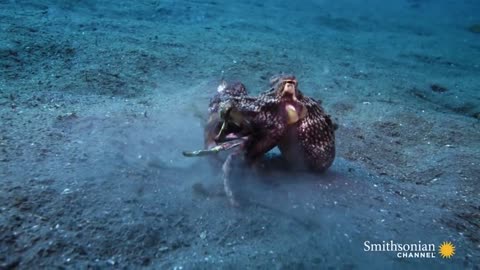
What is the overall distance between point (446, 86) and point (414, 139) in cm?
383

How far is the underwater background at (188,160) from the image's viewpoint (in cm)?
205

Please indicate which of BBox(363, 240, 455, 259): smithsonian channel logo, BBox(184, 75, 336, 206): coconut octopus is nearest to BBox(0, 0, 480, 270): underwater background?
BBox(363, 240, 455, 259): smithsonian channel logo

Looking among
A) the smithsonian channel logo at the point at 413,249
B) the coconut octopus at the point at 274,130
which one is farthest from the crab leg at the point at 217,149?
the smithsonian channel logo at the point at 413,249

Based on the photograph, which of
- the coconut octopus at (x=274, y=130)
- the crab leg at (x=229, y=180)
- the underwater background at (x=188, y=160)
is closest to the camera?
the underwater background at (x=188, y=160)

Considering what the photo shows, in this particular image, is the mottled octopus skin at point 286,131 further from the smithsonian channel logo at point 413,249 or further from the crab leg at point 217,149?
the smithsonian channel logo at point 413,249

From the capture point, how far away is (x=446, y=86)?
7711 mm

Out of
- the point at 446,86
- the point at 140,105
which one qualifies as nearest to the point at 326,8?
the point at 446,86

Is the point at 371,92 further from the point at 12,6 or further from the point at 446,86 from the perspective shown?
the point at 12,6

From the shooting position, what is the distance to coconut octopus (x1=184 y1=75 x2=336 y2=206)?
2562 mm

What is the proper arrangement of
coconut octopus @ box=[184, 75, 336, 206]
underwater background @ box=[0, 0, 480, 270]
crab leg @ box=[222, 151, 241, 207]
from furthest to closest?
coconut octopus @ box=[184, 75, 336, 206] → crab leg @ box=[222, 151, 241, 207] → underwater background @ box=[0, 0, 480, 270]

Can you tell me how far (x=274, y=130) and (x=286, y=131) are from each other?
0.38ft

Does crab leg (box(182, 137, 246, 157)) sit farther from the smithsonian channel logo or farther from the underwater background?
the smithsonian channel logo

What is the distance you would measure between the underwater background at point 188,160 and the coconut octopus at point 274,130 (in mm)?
179


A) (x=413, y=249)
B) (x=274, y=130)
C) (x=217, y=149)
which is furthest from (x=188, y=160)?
(x=413, y=249)
